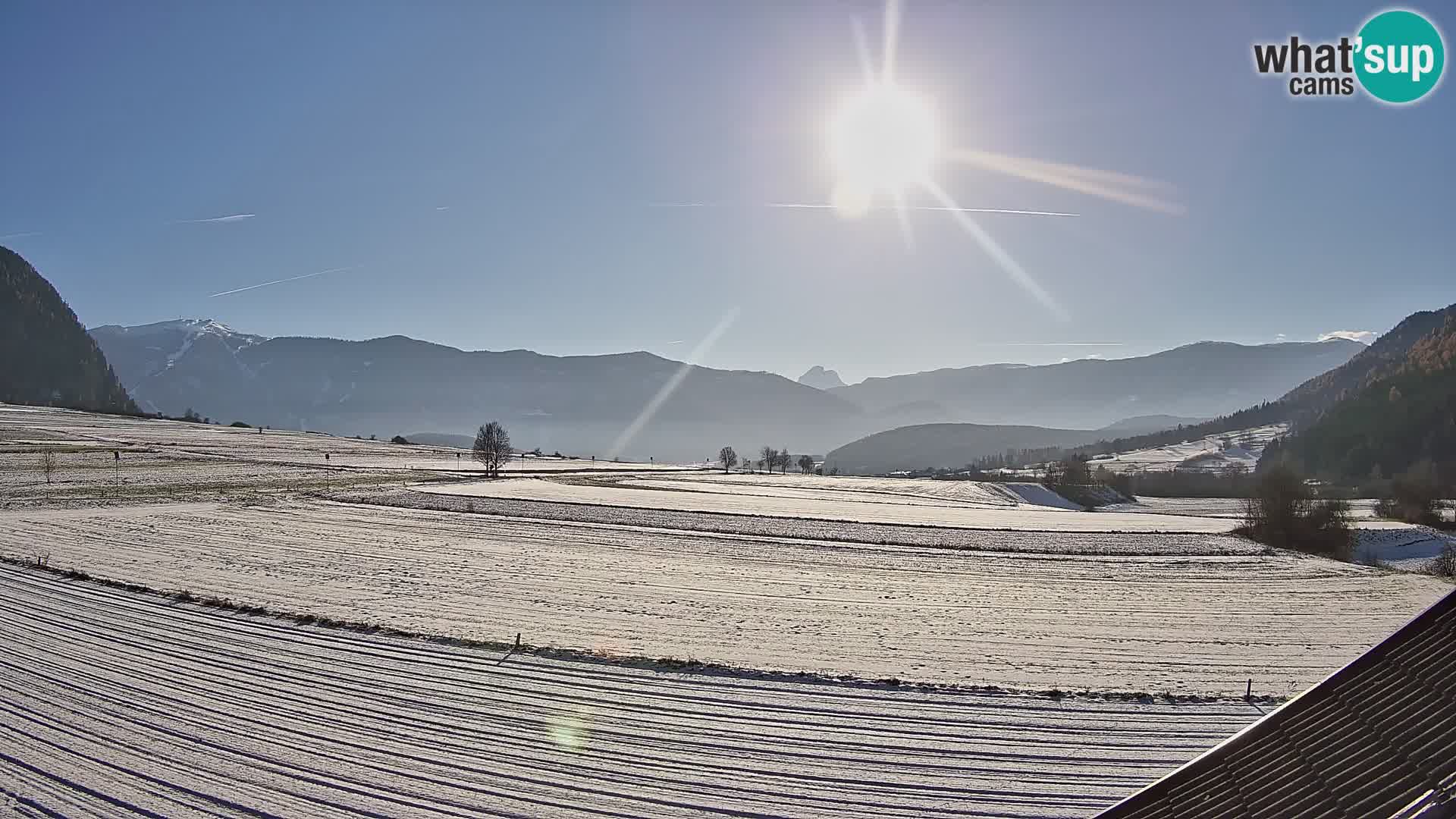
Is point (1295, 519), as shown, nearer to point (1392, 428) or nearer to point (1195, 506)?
point (1195, 506)

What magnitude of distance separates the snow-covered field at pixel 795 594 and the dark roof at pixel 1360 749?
11597mm

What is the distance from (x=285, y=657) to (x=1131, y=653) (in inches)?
750

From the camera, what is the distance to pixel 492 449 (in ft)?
292

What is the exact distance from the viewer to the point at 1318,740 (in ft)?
11.6

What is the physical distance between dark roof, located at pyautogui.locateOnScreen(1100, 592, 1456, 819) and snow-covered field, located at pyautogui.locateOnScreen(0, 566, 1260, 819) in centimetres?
635

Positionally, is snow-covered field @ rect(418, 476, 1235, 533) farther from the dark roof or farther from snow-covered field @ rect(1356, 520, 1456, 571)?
the dark roof

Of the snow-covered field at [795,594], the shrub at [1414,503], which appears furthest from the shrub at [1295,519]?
the shrub at [1414,503]

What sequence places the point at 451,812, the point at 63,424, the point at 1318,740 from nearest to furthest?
1. the point at 1318,740
2. the point at 451,812
3. the point at 63,424

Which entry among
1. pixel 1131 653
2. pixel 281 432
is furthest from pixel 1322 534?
pixel 281 432

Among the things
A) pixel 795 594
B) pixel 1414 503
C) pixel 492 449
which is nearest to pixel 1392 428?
pixel 1414 503

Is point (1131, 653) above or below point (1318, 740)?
below

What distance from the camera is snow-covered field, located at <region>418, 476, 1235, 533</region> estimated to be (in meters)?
52.0

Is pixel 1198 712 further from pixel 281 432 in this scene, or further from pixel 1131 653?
pixel 281 432

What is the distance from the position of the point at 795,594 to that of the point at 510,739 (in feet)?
45.7
